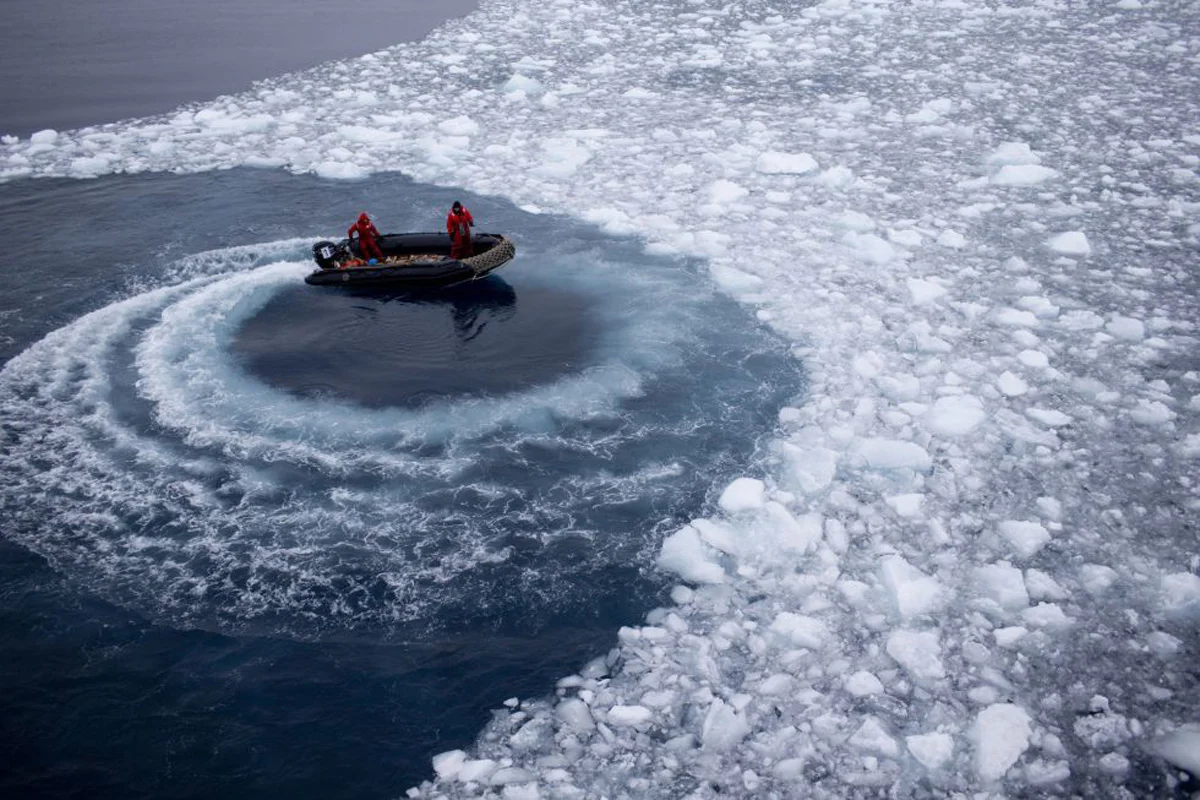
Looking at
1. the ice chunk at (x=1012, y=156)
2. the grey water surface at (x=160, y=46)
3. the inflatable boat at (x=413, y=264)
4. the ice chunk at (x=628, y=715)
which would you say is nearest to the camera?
the ice chunk at (x=628, y=715)

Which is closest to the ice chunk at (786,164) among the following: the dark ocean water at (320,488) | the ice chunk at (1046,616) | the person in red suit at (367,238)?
the dark ocean water at (320,488)

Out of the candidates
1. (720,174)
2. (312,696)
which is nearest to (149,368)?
(312,696)

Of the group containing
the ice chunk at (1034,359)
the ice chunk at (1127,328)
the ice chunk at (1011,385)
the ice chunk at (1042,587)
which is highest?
the ice chunk at (1127,328)

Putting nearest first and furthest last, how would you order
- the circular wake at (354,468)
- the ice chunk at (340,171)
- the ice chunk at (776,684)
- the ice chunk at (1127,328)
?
the ice chunk at (776,684) → the circular wake at (354,468) → the ice chunk at (1127,328) → the ice chunk at (340,171)

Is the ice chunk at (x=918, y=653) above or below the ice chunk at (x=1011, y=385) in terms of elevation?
below

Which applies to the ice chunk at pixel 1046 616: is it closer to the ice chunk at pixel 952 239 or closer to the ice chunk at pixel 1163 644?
the ice chunk at pixel 1163 644

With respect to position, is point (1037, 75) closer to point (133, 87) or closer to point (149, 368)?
point (149, 368)
